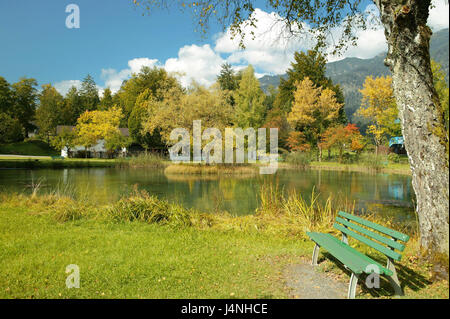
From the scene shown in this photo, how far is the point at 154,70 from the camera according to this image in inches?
1586

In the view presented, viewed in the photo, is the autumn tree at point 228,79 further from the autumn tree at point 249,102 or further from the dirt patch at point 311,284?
the dirt patch at point 311,284

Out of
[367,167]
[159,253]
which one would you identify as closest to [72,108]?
[367,167]

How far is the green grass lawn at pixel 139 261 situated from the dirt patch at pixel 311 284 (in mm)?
170

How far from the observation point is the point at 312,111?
108ft

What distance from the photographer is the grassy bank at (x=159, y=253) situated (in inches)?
134

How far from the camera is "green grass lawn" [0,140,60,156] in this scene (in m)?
37.0

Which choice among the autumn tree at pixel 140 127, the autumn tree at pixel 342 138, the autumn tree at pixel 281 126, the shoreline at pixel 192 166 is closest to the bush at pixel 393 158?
the shoreline at pixel 192 166

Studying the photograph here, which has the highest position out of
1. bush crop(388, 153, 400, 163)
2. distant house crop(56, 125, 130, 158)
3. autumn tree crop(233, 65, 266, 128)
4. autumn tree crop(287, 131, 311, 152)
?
autumn tree crop(233, 65, 266, 128)

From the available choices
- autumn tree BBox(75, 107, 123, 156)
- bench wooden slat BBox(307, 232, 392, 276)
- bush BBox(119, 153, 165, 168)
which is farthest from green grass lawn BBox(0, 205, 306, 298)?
autumn tree BBox(75, 107, 123, 156)

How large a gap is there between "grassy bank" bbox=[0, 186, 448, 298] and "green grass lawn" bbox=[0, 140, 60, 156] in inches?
1412

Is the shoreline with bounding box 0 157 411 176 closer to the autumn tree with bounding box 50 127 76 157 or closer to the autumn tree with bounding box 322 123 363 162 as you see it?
the autumn tree with bounding box 322 123 363 162

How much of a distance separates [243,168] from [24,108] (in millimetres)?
39914
